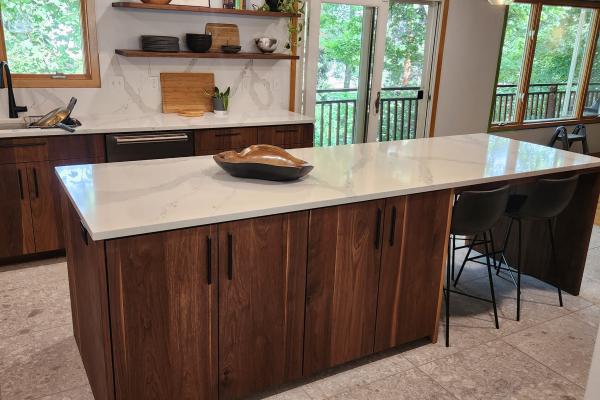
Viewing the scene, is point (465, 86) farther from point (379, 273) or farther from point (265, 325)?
point (265, 325)

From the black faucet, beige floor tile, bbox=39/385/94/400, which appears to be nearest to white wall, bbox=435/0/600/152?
the black faucet

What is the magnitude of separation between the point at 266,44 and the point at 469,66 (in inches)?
111

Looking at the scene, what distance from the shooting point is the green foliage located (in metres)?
3.96

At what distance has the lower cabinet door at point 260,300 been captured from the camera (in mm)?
2133

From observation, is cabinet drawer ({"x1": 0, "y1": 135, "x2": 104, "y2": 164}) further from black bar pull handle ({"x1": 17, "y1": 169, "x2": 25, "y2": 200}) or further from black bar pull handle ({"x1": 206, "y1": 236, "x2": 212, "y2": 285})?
A: black bar pull handle ({"x1": 206, "y1": 236, "x2": 212, "y2": 285})

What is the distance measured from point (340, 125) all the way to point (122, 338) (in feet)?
13.6

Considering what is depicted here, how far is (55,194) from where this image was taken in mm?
3693

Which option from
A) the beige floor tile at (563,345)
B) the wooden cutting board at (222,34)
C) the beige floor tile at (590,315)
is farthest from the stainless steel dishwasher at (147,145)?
the beige floor tile at (590,315)

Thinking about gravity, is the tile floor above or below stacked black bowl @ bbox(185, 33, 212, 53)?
below

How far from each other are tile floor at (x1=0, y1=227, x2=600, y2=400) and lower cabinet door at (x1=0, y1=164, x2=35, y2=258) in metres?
0.21

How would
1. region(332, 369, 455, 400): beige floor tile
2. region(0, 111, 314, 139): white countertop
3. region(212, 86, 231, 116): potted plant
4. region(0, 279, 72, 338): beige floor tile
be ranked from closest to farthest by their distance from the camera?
1. region(332, 369, 455, 400): beige floor tile
2. region(0, 279, 72, 338): beige floor tile
3. region(0, 111, 314, 139): white countertop
4. region(212, 86, 231, 116): potted plant

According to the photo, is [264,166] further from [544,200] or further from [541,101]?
[541,101]

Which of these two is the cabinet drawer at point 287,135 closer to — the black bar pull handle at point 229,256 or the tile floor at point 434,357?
the tile floor at point 434,357

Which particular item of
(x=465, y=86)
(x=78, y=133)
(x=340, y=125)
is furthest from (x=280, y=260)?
(x=465, y=86)
